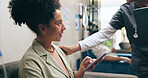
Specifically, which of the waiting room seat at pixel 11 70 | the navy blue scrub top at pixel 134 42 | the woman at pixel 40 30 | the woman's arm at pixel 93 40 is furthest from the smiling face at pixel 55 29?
the navy blue scrub top at pixel 134 42

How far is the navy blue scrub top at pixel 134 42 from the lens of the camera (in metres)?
1.13

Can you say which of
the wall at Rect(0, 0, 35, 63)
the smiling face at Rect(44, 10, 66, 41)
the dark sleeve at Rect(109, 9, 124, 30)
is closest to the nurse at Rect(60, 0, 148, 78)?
the dark sleeve at Rect(109, 9, 124, 30)

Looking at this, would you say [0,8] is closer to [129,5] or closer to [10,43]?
[10,43]

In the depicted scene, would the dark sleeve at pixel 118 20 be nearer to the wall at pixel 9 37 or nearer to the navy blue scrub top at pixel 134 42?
the navy blue scrub top at pixel 134 42

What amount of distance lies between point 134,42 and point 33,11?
82 centimetres

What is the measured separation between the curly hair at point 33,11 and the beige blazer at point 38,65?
16 centimetres

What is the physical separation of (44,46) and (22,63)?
0.77ft

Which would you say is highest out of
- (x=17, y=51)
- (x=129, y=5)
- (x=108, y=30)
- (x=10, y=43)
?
(x=129, y=5)

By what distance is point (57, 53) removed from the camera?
1.20m

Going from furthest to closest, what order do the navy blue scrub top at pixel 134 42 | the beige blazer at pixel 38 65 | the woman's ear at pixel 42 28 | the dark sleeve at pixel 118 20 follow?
the dark sleeve at pixel 118 20 < the navy blue scrub top at pixel 134 42 < the woman's ear at pixel 42 28 < the beige blazer at pixel 38 65

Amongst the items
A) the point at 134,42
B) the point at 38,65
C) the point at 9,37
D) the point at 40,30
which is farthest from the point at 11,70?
the point at 134,42

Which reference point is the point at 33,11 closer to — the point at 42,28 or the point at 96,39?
the point at 42,28

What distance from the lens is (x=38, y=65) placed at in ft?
3.01

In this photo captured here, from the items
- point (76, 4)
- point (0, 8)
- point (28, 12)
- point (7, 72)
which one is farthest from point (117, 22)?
point (76, 4)
